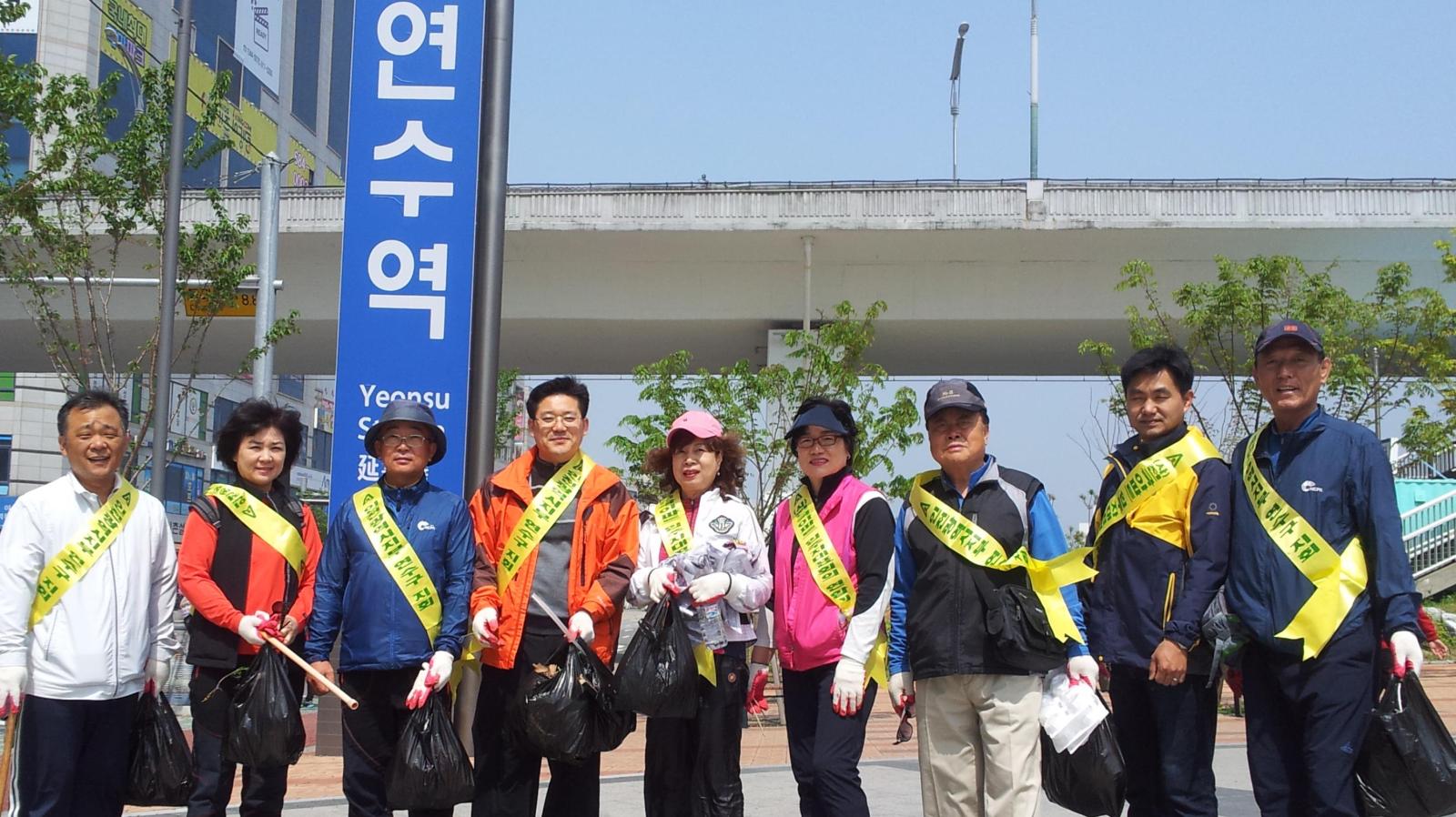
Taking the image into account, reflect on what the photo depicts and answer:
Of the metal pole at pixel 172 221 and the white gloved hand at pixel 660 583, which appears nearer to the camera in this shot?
the white gloved hand at pixel 660 583

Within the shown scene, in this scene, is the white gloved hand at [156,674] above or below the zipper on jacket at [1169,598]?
below

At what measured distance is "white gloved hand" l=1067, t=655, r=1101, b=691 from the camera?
182 inches

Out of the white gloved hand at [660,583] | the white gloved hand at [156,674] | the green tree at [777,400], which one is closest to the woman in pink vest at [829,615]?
the white gloved hand at [660,583]

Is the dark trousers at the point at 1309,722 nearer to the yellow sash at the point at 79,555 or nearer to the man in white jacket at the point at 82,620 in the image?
the man in white jacket at the point at 82,620

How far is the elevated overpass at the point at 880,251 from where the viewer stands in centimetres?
1841

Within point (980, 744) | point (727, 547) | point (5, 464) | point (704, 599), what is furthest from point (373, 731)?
point (5, 464)

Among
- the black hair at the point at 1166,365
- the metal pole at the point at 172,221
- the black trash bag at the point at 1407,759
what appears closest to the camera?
the black trash bag at the point at 1407,759

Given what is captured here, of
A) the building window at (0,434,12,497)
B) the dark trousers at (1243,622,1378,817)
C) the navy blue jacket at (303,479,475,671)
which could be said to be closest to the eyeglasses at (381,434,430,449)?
the navy blue jacket at (303,479,475,671)

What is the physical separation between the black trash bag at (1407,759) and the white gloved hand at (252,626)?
394cm

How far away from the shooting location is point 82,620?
4711mm

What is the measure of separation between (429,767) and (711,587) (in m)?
1.22

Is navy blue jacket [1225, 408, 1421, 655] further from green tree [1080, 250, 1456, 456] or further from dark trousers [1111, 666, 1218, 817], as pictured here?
green tree [1080, 250, 1456, 456]

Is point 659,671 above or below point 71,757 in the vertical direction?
above

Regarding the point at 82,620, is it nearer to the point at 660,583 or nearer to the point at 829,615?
the point at 660,583
